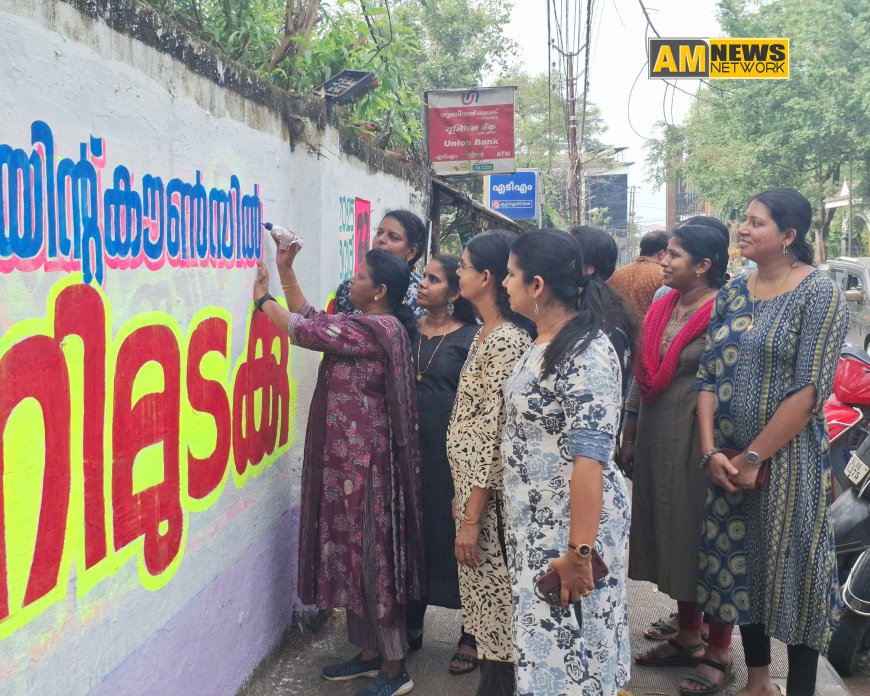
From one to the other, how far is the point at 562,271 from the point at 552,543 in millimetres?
722

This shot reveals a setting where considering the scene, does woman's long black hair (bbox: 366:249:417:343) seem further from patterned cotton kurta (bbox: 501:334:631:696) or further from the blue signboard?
the blue signboard

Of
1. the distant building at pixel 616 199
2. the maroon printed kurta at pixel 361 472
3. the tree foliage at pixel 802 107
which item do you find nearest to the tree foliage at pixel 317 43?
the maroon printed kurta at pixel 361 472

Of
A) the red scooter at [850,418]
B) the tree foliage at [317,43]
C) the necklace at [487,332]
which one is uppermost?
the tree foliage at [317,43]

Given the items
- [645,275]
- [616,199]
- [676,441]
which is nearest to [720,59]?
[645,275]

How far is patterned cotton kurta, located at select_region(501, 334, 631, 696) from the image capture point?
2326 mm

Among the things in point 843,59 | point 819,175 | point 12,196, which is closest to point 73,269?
point 12,196

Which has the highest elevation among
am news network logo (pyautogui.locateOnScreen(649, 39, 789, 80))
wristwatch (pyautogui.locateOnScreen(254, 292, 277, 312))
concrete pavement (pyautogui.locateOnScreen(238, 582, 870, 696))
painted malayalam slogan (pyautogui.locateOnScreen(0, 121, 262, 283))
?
am news network logo (pyautogui.locateOnScreen(649, 39, 789, 80))

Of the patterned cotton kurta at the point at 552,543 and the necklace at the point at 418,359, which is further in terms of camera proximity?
the necklace at the point at 418,359

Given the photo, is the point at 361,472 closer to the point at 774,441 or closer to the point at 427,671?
the point at 427,671

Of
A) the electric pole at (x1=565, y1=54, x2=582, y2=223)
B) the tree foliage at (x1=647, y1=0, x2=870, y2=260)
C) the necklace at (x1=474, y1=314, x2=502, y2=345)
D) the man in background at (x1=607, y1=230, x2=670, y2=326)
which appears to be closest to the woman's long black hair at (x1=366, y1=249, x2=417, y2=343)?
the necklace at (x1=474, y1=314, x2=502, y2=345)

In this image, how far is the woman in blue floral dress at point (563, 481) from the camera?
2.23m

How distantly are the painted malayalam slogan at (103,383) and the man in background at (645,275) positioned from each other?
8.79ft

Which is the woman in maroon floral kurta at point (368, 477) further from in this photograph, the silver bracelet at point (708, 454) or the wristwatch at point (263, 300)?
the silver bracelet at point (708, 454)

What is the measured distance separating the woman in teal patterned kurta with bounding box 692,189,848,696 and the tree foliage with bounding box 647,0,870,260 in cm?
1739
